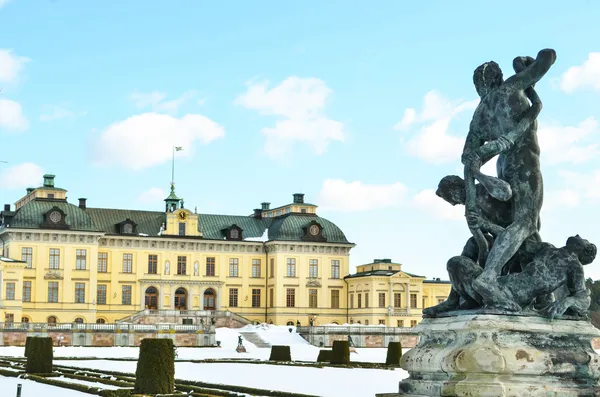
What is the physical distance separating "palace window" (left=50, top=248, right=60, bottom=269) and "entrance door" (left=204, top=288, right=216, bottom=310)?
33.6 ft

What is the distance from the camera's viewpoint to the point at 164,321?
5975 cm

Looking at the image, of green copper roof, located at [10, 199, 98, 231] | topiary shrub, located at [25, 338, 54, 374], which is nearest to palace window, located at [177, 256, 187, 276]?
green copper roof, located at [10, 199, 98, 231]

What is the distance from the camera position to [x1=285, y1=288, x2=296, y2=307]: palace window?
2574 inches

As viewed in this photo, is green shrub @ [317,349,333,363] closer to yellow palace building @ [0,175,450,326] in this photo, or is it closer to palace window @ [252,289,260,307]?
yellow palace building @ [0,175,450,326]

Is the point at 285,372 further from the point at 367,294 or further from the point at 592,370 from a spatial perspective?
the point at 367,294

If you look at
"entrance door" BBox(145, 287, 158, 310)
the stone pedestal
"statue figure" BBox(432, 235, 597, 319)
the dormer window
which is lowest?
the stone pedestal

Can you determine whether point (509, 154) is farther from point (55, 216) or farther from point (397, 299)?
point (397, 299)

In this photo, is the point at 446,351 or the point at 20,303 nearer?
the point at 446,351

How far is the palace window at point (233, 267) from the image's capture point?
65569 mm

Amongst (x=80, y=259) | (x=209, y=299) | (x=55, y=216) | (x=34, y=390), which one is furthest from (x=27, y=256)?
(x=34, y=390)

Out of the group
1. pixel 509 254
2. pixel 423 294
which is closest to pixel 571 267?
pixel 509 254

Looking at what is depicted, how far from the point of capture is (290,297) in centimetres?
6556

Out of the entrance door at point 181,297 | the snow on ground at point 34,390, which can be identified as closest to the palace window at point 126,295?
the entrance door at point 181,297

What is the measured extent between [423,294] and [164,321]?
1991cm
